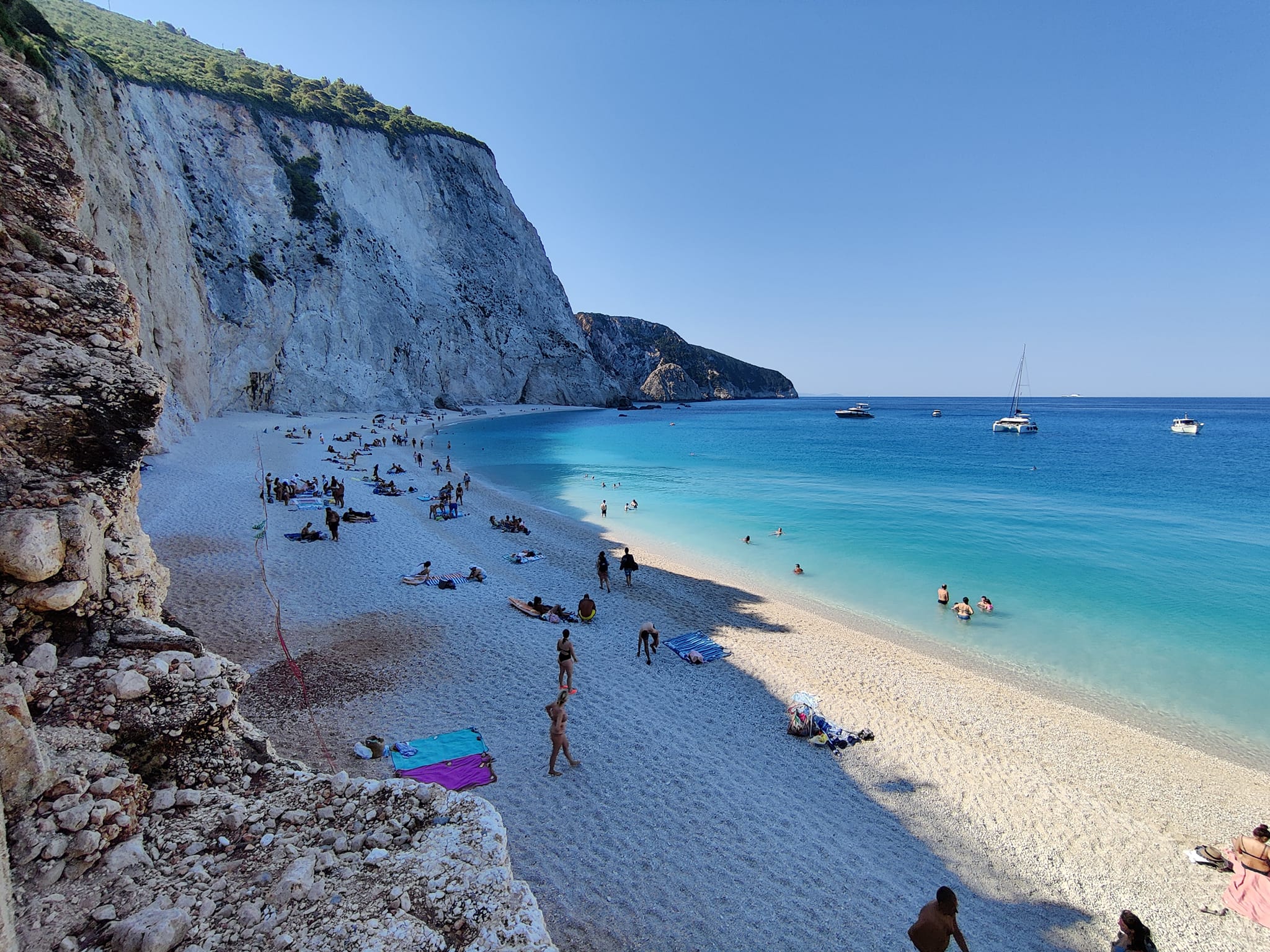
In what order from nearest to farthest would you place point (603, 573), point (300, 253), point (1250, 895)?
1. point (1250, 895)
2. point (603, 573)
3. point (300, 253)

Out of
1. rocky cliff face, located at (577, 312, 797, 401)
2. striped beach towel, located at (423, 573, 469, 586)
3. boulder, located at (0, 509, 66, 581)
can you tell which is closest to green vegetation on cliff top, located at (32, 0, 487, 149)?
striped beach towel, located at (423, 573, 469, 586)

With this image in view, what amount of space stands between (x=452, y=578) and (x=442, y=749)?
24.0ft

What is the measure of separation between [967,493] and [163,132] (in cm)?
6006

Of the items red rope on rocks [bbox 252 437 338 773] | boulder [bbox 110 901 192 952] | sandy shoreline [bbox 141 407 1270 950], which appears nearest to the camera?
boulder [bbox 110 901 192 952]

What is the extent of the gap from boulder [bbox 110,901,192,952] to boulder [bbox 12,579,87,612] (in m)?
2.50

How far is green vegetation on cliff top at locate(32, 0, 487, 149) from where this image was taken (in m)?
45.1

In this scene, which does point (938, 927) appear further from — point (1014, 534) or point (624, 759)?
point (1014, 534)

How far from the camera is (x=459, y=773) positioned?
670 cm

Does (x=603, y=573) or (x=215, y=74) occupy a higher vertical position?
(x=215, y=74)

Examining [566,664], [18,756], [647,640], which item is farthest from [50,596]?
[647,640]

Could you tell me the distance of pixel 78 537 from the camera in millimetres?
4324

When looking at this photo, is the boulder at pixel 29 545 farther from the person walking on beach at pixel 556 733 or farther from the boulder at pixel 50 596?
the person walking on beach at pixel 556 733

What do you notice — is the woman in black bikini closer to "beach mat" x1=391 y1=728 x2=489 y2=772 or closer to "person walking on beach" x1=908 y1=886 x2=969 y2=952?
"beach mat" x1=391 y1=728 x2=489 y2=772

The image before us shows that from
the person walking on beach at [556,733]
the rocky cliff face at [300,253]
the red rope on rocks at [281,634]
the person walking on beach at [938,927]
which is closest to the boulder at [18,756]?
the red rope on rocks at [281,634]
